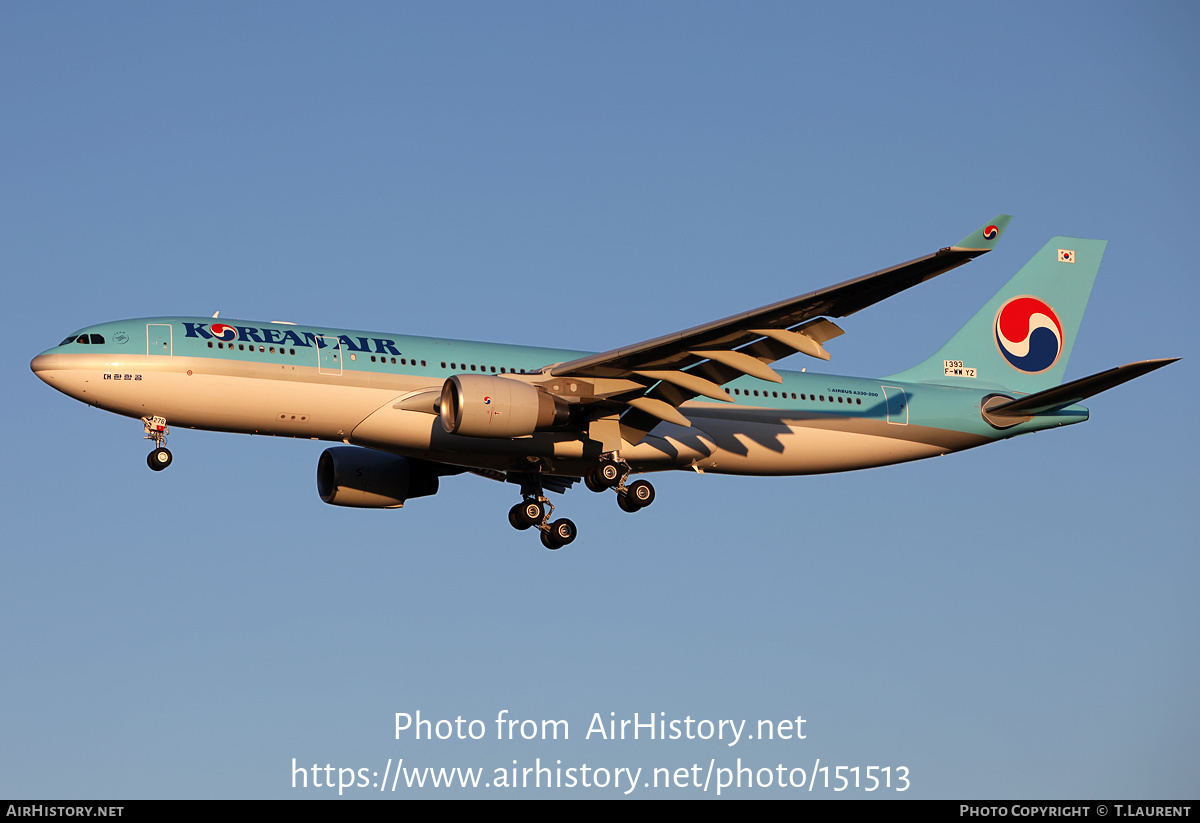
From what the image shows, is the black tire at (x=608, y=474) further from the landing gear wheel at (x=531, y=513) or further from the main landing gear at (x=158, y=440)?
the main landing gear at (x=158, y=440)

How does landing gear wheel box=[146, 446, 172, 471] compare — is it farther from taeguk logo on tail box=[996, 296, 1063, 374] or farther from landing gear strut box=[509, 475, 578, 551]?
taeguk logo on tail box=[996, 296, 1063, 374]

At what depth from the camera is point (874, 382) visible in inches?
1766

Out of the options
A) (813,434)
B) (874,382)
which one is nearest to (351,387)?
(813,434)

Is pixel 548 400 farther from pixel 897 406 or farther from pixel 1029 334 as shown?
pixel 1029 334

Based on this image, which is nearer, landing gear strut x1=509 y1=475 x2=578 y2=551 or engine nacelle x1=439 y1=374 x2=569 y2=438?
engine nacelle x1=439 y1=374 x2=569 y2=438

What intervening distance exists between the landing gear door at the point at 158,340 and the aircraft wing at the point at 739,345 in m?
9.67

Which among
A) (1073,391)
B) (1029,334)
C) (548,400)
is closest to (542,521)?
(548,400)

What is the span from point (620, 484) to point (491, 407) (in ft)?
16.8

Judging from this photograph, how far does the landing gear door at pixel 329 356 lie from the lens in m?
37.6

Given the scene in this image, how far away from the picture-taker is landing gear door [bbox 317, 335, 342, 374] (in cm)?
3759

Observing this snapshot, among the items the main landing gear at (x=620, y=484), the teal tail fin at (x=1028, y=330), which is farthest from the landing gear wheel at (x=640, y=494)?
the teal tail fin at (x=1028, y=330)

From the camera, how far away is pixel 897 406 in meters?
44.2

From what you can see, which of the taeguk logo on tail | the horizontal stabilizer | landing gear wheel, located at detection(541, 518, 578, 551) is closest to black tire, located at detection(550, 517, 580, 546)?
landing gear wheel, located at detection(541, 518, 578, 551)

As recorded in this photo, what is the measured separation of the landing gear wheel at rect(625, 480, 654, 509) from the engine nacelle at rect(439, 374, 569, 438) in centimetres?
398
